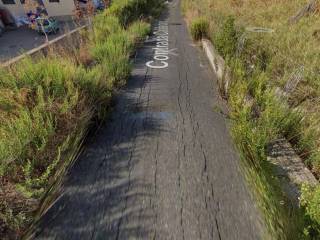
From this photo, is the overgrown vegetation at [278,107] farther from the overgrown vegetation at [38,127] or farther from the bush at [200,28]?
the overgrown vegetation at [38,127]

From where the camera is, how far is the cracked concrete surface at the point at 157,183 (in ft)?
5.89

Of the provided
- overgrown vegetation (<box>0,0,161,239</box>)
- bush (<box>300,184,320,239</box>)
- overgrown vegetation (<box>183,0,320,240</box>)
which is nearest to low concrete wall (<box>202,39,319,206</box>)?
overgrown vegetation (<box>183,0,320,240</box>)

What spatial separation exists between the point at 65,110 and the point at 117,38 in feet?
13.0

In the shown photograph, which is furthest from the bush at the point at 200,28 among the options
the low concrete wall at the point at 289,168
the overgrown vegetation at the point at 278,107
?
the low concrete wall at the point at 289,168

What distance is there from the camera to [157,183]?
221 cm

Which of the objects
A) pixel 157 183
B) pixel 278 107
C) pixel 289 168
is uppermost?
pixel 278 107

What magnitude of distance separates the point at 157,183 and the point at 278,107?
1803mm

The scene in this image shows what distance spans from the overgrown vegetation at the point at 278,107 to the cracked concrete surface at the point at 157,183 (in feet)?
0.94

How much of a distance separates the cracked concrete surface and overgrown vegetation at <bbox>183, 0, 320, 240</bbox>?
0.94 ft

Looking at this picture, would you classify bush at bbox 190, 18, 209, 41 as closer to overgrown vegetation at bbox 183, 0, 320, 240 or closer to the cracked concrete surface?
overgrown vegetation at bbox 183, 0, 320, 240

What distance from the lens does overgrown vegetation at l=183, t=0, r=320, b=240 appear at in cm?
163

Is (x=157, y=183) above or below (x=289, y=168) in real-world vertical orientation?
below

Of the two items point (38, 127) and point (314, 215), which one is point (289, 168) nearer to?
point (314, 215)

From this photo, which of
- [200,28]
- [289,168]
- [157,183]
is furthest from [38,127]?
[200,28]
